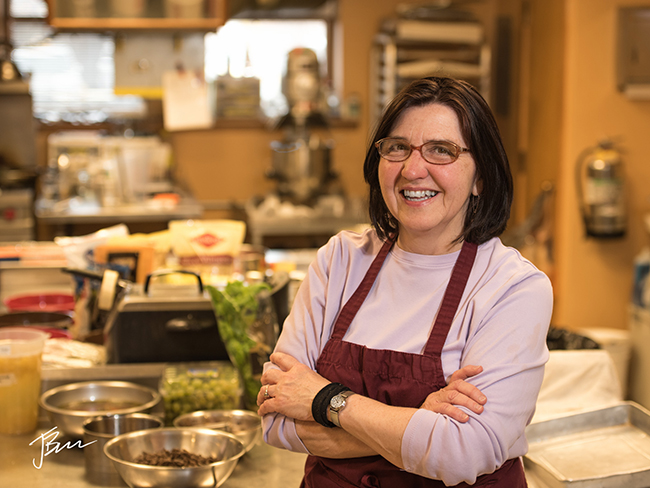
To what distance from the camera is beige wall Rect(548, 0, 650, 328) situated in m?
4.43

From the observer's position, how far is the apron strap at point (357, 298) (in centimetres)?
142

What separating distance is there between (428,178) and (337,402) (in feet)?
1.45

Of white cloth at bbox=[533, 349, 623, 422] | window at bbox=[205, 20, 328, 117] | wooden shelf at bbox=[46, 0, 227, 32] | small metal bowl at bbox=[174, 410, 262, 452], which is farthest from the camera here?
window at bbox=[205, 20, 328, 117]

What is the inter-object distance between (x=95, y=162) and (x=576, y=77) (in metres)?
3.30

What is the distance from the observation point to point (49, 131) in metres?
5.76

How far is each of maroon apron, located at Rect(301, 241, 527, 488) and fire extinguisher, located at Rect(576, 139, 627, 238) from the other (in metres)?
3.18

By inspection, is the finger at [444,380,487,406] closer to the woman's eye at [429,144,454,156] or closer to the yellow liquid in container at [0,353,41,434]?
the woman's eye at [429,144,454,156]

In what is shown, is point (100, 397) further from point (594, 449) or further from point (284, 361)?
point (594, 449)

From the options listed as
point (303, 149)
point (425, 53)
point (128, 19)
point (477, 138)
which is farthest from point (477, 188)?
point (425, 53)

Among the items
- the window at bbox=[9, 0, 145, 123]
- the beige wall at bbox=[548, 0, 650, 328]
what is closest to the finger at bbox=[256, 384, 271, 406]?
the beige wall at bbox=[548, 0, 650, 328]

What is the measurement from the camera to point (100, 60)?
19.4 feet

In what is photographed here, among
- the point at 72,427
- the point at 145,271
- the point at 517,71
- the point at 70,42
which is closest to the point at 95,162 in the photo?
the point at 70,42

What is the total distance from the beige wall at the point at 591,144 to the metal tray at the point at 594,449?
2.97m

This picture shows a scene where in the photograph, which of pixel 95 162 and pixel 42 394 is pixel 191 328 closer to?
pixel 42 394
